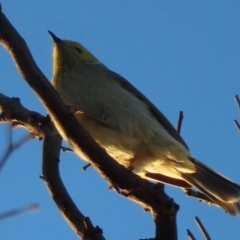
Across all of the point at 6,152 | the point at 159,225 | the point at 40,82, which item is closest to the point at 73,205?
the point at 159,225

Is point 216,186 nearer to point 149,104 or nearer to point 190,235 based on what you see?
point 149,104

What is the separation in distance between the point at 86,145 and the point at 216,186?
1.74m

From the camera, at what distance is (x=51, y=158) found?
3908 mm

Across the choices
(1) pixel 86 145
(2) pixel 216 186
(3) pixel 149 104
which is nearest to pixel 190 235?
(1) pixel 86 145

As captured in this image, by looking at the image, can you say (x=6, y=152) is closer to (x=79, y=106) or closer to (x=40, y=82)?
(x=40, y=82)

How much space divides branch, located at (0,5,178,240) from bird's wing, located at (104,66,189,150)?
1772 mm

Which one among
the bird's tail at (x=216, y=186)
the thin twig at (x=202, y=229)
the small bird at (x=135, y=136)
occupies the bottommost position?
the thin twig at (x=202, y=229)

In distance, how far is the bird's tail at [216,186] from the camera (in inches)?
173

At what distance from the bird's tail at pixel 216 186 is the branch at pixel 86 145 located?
2.99 feet

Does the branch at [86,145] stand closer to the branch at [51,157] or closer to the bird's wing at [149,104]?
the branch at [51,157]

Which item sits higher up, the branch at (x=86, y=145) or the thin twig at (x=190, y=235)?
the branch at (x=86, y=145)

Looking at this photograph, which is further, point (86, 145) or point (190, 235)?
point (86, 145)

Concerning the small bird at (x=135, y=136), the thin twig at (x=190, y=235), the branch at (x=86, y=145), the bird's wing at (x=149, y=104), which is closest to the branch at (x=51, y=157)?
the branch at (x=86, y=145)

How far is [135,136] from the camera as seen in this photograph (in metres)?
4.93
